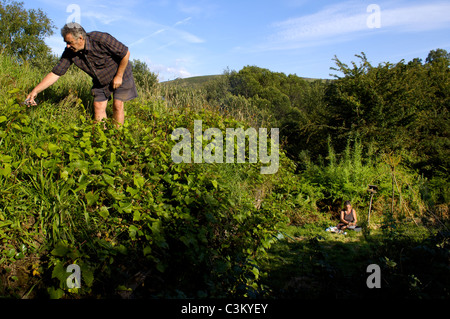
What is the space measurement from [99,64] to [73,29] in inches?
20.2

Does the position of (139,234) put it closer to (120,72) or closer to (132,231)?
(132,231)

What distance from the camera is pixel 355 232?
5.11m

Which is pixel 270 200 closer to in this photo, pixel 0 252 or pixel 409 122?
pixel 0 252

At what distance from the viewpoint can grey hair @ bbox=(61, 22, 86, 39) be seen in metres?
3.54

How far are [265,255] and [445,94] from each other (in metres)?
11.9

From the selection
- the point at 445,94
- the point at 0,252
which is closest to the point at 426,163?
the point at 445,94

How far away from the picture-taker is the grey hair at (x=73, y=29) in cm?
354

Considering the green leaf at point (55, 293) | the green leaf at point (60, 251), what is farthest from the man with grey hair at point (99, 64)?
the green leaf at point (55, 293)

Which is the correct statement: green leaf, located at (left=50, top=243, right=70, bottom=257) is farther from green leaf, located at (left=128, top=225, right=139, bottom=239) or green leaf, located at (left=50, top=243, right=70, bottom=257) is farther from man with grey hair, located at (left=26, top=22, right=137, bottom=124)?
man with grey hair, located at (left=26, top=22, right=137, bottom=124)

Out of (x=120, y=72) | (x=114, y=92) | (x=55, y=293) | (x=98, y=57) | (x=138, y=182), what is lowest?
(x=55, y=293)

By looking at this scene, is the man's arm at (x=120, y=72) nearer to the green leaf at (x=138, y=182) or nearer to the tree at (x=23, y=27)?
the green leaf at (x=138, y=182)

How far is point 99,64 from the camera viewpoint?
397 centimetres

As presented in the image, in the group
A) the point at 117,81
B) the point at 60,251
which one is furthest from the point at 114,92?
the point at 60,251

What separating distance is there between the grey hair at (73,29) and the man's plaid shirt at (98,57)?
18cm
